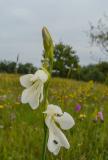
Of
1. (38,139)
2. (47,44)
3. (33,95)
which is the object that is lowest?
(38,139)

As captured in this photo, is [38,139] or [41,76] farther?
[38,139]

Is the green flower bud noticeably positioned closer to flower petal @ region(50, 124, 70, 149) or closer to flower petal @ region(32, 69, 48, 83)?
flower petal @ region(32, 69, 48, 83)

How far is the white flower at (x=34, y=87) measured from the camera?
118 cm

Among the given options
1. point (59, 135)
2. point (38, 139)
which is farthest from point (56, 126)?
point (38, 139)

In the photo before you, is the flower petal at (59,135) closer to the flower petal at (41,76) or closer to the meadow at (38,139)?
the flower petal at (41,76)

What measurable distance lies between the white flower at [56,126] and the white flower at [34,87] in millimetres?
43

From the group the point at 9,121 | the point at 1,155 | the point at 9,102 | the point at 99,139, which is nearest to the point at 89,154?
the point at 99,139

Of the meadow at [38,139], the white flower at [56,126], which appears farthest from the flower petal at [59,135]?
the meadow at [38,139]

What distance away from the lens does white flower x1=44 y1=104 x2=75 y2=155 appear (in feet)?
3.87

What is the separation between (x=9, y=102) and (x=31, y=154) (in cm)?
199

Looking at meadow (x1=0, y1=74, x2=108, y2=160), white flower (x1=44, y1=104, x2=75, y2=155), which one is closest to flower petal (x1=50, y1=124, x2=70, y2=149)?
white flower (x1=44, y1=104, x2=75, y2=155)

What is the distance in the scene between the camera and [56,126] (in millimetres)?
1207

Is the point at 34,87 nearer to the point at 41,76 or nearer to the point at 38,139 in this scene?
the point at 41,76

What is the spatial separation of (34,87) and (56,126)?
4.8 inches
